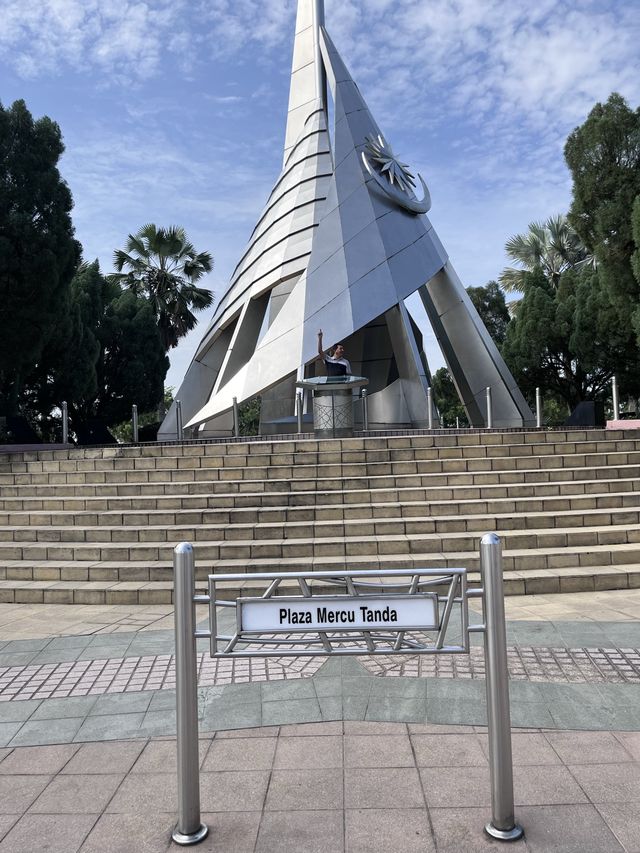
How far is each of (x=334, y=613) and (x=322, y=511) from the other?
523 centimetres

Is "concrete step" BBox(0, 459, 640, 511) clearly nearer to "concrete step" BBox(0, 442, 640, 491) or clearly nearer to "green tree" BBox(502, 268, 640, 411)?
"concrete step" BBox(0, 442, 640, 491)

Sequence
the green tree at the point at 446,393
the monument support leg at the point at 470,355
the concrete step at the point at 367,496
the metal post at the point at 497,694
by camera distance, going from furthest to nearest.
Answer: the green tree at the point at 446,393 < the monument support leg at the point at 470,355 < the concrete step at the point at 367,496 < the metal post at the point at 497,694

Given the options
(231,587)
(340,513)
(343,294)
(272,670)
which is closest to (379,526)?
(340,513)

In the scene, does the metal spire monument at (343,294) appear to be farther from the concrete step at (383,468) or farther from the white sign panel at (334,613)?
the white sign panel at (334,613)

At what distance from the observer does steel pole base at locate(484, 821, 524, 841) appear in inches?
86.8

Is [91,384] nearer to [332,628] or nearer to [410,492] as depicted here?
[410,492]

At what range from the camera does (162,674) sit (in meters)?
3.94

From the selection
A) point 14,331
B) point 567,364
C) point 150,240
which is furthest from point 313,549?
point 150,240

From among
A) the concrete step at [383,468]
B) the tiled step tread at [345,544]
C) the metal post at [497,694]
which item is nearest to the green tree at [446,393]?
the concrete step at [383,468]

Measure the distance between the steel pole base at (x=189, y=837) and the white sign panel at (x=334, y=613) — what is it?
0.75m

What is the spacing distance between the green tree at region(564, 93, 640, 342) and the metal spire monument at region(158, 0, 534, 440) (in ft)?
11.9

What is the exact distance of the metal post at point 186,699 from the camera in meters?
2.19

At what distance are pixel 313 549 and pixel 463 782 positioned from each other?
3.99m

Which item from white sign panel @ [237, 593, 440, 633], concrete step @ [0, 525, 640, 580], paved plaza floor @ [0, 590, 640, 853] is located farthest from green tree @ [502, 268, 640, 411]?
white sign panel @ [237, 593, 440, 633]
